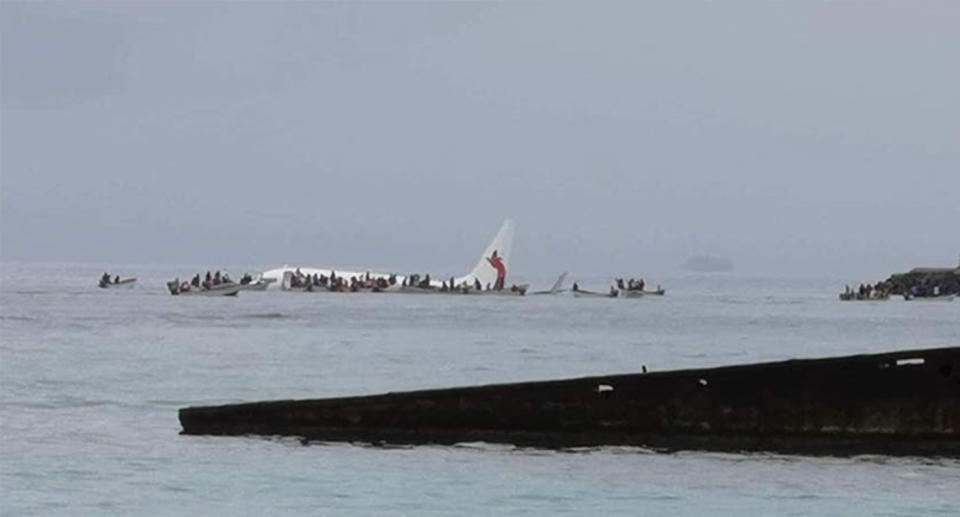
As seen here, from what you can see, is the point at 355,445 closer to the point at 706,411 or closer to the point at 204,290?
the point at 706,411

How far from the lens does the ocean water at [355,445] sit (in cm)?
2850

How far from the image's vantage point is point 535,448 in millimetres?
31375

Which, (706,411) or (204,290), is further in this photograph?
(204,290)

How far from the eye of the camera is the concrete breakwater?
30.4 meters

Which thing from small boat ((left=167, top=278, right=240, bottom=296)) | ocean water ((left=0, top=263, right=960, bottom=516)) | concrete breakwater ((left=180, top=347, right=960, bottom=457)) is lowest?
ocean water ((left=0, top=263, right=960, bottom=516))

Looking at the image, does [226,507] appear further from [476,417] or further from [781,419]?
[781,419]

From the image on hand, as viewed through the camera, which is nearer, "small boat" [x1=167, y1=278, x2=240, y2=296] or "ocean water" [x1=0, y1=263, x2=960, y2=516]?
"ocean water" [x1=0, y1=263, x2=960, y2=516]

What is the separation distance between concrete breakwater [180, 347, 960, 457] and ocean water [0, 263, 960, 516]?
11.1 inches

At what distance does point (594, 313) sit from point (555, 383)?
127188mm

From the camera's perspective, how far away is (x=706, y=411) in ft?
102

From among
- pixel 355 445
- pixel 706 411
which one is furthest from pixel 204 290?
pixel 706 411

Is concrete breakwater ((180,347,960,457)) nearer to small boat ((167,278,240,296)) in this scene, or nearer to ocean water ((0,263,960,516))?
ocean water ((0,263,960,516))

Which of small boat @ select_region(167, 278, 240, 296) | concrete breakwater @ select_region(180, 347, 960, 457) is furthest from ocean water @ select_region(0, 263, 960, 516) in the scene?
small boat @ select_region(167, 278, 240, 296)

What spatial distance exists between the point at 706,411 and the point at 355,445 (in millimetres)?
4724
